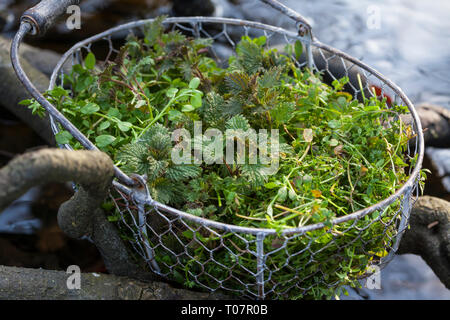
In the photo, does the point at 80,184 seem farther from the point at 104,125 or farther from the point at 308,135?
the point at 308,135

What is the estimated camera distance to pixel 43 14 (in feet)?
3.43

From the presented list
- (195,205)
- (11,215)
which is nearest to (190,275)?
(195,205)

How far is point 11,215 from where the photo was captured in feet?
5.59

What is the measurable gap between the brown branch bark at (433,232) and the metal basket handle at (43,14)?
107cm

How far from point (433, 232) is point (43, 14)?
1171 millimetres

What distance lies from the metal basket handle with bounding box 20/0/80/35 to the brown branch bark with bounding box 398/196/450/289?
1.07m

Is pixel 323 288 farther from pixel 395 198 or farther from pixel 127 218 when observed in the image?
pixel 127 218

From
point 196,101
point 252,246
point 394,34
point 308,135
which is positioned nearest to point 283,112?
point 308,135

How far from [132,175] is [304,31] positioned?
70 cm

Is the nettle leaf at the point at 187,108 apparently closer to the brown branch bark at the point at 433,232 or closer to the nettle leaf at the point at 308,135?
the nettle leaf at the point at 308,135

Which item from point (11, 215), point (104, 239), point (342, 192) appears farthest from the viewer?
point (11, 215)

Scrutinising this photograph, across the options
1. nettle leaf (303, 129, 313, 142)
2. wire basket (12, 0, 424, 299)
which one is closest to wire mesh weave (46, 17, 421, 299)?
wire basket (12, 0, 424, 299)

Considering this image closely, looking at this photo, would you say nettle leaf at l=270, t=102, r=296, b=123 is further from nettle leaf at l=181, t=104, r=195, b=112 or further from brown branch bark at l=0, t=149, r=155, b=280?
brown branch bark at l=0, t=149, r=155, b=280
